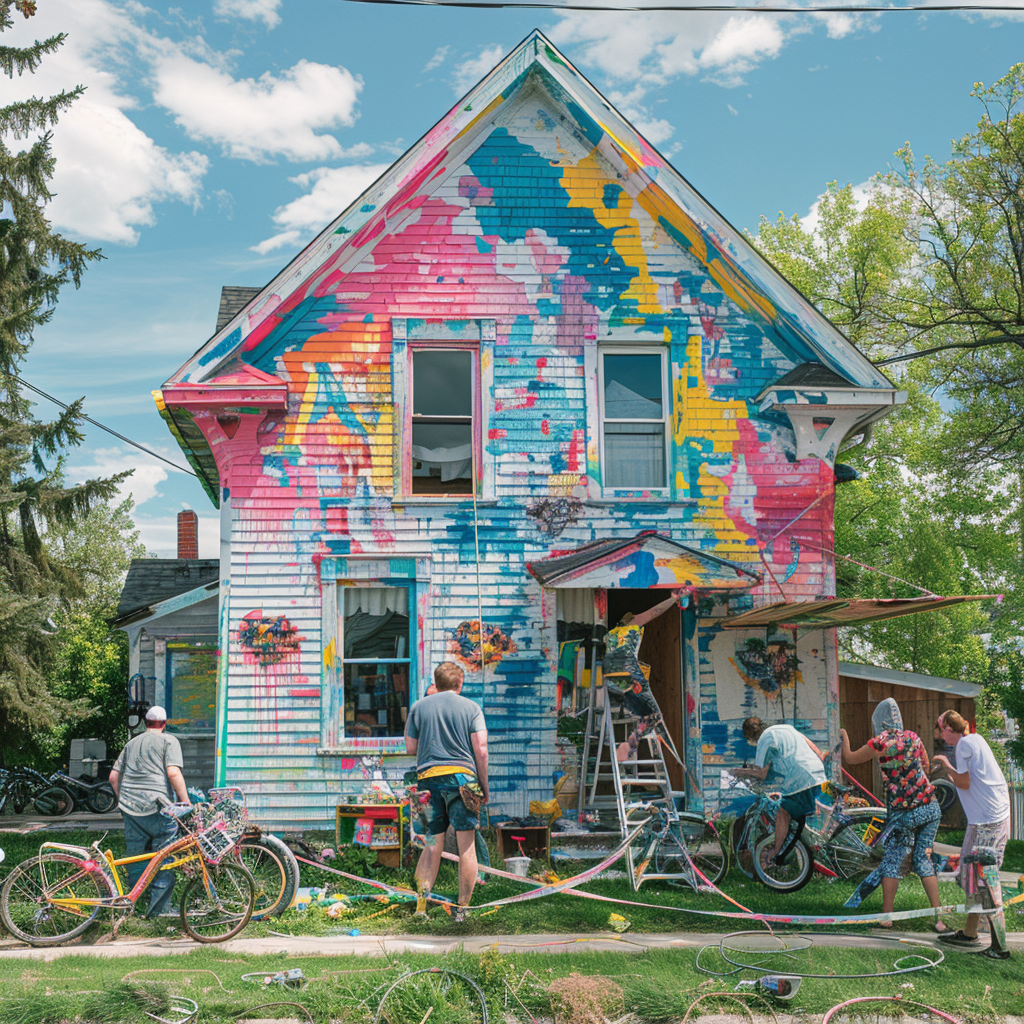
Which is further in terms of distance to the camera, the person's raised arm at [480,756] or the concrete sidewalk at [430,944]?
the person's raised arm at [480,756]

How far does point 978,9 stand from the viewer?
31.7 ft

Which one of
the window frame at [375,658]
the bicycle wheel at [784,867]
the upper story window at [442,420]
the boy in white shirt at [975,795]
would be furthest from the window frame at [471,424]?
the boy in white shirt at [975,795]

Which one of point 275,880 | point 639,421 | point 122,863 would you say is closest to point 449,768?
point 275,880

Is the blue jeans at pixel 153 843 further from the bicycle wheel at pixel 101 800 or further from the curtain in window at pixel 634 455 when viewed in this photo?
the bicycle wheel at pixel 101 800

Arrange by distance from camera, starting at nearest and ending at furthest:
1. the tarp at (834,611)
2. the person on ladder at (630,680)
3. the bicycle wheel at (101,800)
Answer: the tarp at (834,611)
the person on ladder at (630,680)
the bicycle wheel at (101,800)

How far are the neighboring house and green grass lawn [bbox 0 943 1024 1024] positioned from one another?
8.53m

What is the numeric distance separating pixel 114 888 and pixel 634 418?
23.3 ft

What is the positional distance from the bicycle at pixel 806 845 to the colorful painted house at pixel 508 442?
1.20 m

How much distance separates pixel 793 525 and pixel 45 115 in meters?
12.8

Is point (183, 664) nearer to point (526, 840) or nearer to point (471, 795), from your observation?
point (526, 840)

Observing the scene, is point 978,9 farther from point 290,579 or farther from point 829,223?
point 829,223


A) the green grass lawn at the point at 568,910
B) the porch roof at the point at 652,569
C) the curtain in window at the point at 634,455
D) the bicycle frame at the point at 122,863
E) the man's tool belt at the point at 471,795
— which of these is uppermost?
the curtain in window at the point at 634,455

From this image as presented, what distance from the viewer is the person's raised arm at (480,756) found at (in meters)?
7.41

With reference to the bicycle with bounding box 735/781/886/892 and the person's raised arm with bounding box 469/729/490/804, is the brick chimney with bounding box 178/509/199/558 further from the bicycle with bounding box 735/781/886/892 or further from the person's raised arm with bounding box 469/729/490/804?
the person's raised arm with bounding box 469/729/490/804
